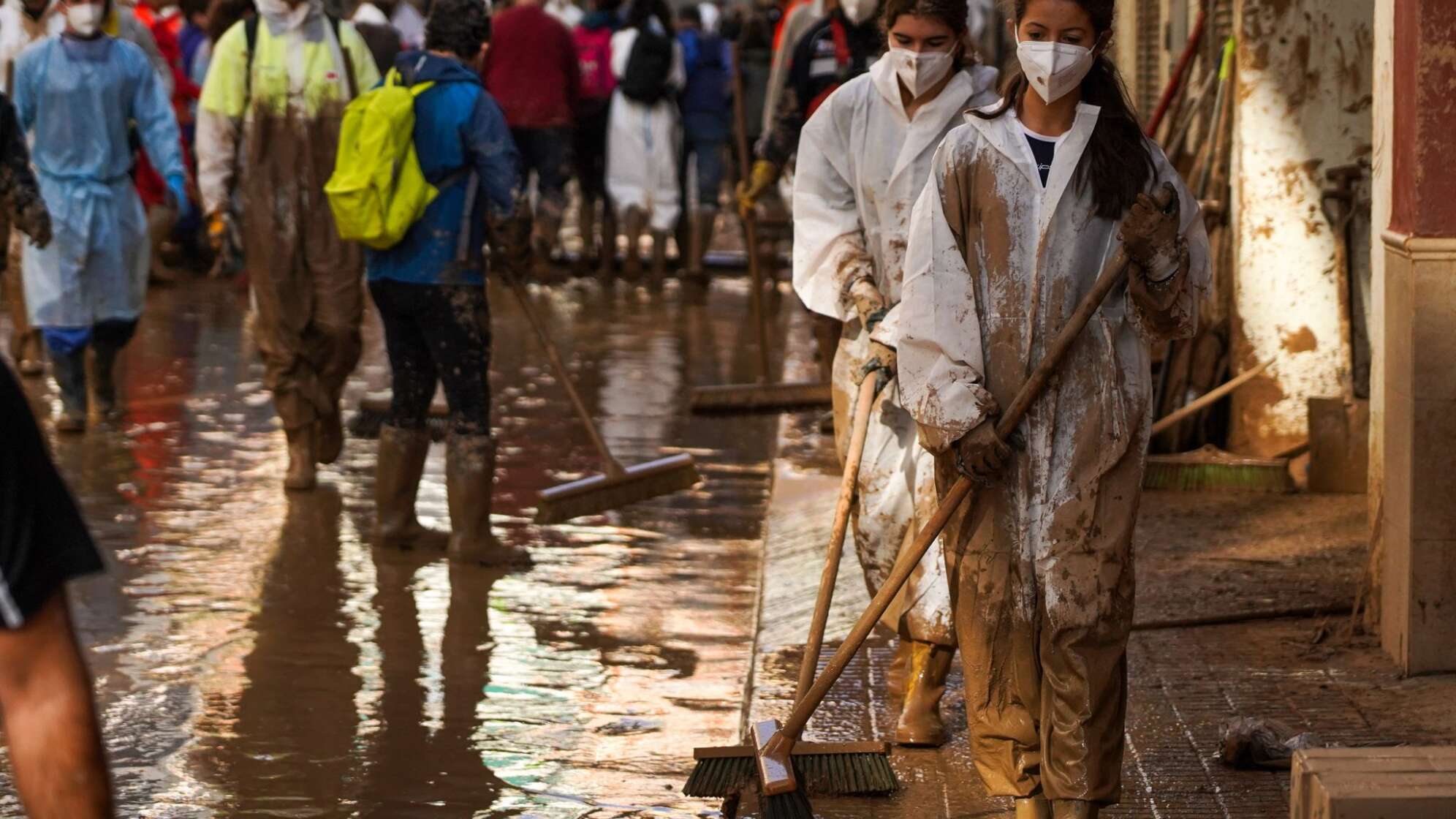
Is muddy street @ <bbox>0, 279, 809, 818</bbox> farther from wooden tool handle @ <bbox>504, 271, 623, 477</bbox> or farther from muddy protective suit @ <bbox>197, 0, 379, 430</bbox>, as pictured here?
muddy protective suit @ <bbox>197, 0, 379, 430</bbox>

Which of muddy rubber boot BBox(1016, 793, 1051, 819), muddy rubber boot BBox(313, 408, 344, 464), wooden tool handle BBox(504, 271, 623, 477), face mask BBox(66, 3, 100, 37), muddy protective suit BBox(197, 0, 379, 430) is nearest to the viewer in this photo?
muddy rubber boot BBox(1016, 793, 1051, 819)

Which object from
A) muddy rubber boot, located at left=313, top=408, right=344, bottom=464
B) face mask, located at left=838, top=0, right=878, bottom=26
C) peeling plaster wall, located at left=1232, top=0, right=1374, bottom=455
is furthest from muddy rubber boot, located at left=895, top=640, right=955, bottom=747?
face mask, located at left=838, top=0, right=878, bottom=26

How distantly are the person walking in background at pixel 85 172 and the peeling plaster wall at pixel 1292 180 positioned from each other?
4.44m

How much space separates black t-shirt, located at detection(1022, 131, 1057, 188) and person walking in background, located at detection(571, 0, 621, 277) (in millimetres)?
11794

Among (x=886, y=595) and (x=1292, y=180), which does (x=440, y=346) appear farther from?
(x=1292, y=180)

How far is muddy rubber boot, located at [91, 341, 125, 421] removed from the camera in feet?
33.4

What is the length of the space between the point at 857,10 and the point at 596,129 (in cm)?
703

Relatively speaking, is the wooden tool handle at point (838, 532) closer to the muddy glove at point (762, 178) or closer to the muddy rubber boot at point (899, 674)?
the muddy rubber boot at point (899, 674)

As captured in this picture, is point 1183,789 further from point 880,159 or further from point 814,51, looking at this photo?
point 814,51

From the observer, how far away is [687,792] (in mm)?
4840

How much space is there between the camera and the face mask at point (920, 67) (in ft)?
17.7

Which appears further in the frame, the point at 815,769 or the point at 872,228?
the point at 872,228

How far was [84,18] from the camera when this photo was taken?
371 inches

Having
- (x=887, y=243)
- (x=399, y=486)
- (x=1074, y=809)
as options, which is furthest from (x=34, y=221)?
(x=1074, y=809)
